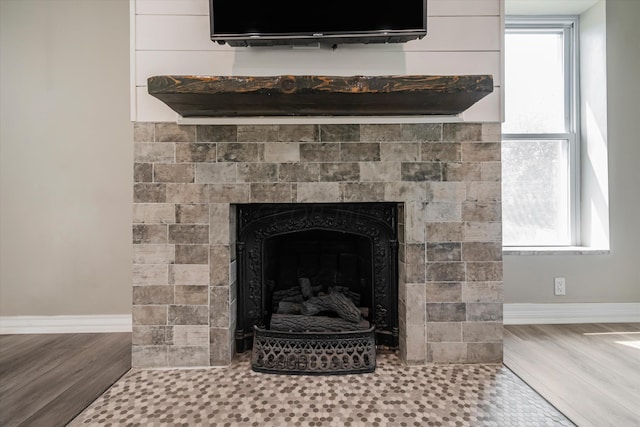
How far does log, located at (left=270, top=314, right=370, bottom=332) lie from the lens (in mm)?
1968

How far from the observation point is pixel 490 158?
1.93 metres

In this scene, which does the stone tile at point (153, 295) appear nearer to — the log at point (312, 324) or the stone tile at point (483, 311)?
the log at point (312, 324)

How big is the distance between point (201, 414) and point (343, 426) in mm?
608

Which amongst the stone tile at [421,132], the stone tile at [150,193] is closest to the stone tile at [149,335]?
the stone tile at [150,193]

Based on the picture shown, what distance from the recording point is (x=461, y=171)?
1.93 meters

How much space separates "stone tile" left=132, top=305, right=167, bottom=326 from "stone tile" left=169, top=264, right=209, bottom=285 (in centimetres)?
17

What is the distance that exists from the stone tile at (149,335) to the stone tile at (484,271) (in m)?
1.71

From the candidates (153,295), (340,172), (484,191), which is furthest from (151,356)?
(484,191)

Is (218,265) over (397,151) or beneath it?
beneath

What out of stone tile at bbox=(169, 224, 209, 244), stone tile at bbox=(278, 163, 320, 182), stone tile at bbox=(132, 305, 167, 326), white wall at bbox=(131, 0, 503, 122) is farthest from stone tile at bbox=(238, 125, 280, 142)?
stone tile at bbox=(132, 305, 167, 326)

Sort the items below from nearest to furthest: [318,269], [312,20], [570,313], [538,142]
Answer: [312,20] → [318,269] → [570,313] → [538,142]

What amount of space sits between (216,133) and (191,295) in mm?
906

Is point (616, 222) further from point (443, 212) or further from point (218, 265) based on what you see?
point (218, 265)

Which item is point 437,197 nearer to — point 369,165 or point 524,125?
point 369,165
